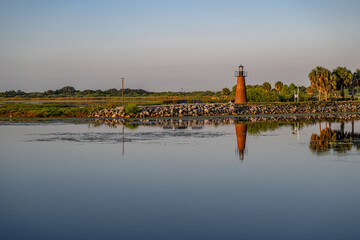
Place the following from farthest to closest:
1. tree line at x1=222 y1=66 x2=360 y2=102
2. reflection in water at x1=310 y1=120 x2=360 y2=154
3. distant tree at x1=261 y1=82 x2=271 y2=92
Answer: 1. distant tree at x1=261 y1=82 x2=271 y2=92
2. tree line at x1=222 y1=66 x2=360 y2=102
3. reflection in water at x1=310 y1=120 x2=360 y2=154

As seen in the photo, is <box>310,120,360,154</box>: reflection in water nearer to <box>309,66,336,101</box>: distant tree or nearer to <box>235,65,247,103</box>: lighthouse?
<box>235,65,247,103</box>: lighthouse

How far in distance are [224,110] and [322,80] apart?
149ft

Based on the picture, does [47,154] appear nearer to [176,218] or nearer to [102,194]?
[102,194]

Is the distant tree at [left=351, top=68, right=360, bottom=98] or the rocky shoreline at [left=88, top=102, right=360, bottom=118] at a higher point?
the distant tree at [left=351, top=68, right=360, bottom=98]

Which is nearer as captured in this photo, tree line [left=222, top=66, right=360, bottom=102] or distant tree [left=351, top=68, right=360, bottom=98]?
tree line [left=222, top=66, right=360, bottom=102]

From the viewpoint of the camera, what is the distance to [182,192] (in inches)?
441

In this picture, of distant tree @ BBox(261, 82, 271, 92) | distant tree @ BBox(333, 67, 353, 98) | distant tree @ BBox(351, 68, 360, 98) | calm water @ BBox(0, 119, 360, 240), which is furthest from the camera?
distant tree @ BBox(261, 82, 271, 92)

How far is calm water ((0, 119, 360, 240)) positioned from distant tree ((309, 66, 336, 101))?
7406cm

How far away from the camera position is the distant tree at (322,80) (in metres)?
90.4

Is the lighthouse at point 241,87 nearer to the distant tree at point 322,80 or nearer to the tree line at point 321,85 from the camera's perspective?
the tree line at point 321,85

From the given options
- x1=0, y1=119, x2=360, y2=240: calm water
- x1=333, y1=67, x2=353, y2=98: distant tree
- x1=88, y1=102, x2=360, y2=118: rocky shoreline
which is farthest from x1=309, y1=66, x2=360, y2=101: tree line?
x1=0, y1=119, x2=360, y2=240: calm water

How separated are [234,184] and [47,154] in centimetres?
1011

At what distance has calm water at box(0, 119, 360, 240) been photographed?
27.1 feet

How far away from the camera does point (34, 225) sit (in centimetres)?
862
